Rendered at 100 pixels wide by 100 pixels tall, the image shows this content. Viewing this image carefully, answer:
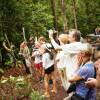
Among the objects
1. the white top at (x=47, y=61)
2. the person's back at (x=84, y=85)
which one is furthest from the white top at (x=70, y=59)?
the white top at (x=47, y=61)

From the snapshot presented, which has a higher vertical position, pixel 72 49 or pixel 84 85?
pixel 72 49

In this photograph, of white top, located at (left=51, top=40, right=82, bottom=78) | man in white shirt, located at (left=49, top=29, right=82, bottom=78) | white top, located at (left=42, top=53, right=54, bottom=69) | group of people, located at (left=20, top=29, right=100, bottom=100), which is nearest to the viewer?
group of people, located at (left=20, top=29, right=100, bottom=100)

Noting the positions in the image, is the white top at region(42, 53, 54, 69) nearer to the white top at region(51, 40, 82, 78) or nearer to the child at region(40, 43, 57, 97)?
the child at region(40, 43, 57, 97)

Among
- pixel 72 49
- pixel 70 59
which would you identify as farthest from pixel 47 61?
pixel 72 49

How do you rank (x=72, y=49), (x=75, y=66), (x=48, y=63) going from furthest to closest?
(x=48, y=63), (x=75, y=66), (x=72, y=49)

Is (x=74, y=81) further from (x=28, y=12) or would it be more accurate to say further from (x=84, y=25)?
(x=84, y=25)

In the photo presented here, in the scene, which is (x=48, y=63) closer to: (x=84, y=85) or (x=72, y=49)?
(x=72, y=49)

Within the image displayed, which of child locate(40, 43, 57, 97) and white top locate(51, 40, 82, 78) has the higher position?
white top locate(51, 40, 82, 78)

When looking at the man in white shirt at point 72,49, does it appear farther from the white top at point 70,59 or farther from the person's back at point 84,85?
the person's back at point 84,85

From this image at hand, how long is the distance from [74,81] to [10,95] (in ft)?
21.0

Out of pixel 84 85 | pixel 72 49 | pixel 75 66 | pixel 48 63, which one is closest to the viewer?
pixel 84 85

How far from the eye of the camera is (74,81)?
751 cm

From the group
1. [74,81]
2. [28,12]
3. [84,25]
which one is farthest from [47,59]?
[84,25]

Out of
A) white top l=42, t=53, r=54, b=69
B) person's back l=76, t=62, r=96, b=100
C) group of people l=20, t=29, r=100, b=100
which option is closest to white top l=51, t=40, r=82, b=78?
group of people l=20, t=29, r=100, b=100
